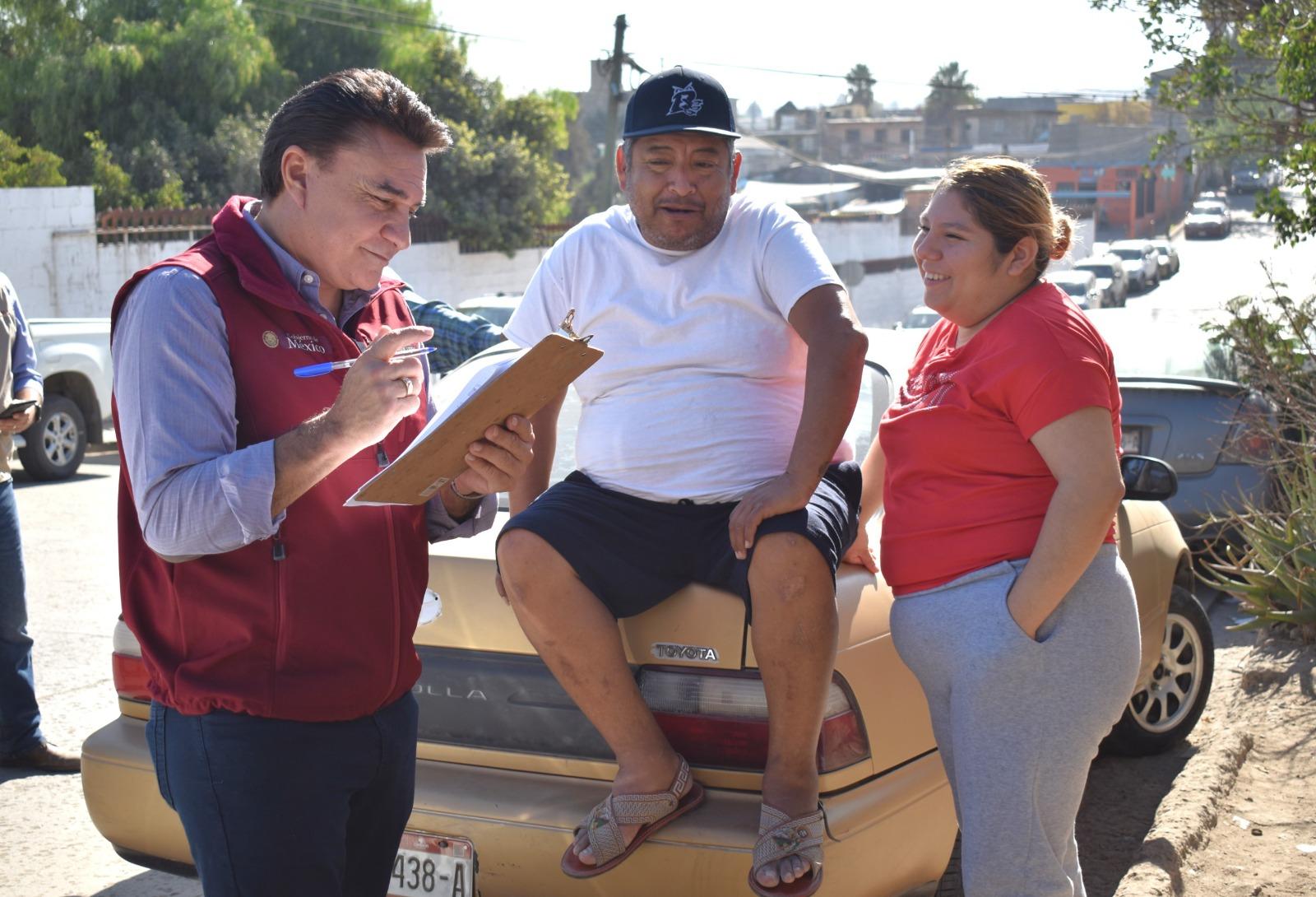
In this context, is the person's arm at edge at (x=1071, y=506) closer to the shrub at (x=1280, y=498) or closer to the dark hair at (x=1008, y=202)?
the dark hair at (x=1008, y=202)

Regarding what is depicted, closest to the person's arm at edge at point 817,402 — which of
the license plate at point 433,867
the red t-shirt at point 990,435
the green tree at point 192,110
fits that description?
the red t-shirt at point 990,435

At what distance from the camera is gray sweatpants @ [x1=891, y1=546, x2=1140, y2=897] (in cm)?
270

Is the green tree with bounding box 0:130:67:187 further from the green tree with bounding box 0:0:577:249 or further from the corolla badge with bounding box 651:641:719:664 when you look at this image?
the corolla badge with bounding box 651:641:719:664

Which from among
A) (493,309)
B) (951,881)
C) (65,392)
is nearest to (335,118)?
(951,881)

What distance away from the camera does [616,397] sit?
335 cm

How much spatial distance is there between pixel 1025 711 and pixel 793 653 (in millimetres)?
488

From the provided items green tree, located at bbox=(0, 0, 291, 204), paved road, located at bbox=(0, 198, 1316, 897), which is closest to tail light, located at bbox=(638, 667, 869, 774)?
paved road, located at bbox=(0, 198, 1316, 897)

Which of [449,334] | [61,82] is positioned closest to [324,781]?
[449,334]

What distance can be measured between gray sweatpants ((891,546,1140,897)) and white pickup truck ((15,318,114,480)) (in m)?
10.5

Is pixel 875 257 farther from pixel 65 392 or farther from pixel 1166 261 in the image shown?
pixel 65 392

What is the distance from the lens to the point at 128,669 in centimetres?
343

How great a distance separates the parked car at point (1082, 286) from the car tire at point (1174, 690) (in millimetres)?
27673

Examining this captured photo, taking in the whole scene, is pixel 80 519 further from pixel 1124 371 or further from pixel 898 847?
pixel 898 847

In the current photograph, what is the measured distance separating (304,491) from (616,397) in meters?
Answer: 1.38
